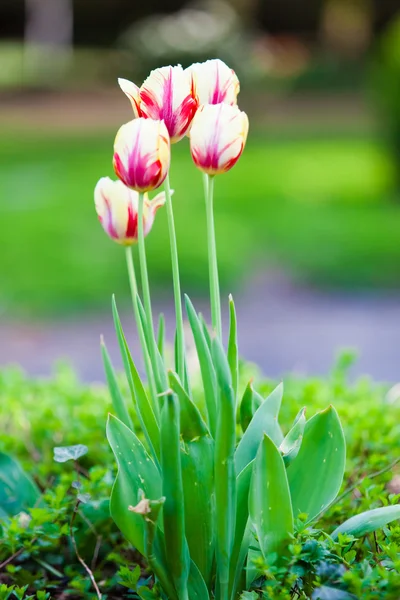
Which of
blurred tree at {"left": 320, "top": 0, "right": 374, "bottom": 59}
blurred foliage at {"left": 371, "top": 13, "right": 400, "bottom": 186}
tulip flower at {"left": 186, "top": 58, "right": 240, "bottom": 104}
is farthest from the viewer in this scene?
blurred tree at {"left": 320, "top": 0, "right": 374, "bottom": 59}

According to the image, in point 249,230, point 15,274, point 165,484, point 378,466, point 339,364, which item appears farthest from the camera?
point 249,230

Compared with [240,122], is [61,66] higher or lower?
higher

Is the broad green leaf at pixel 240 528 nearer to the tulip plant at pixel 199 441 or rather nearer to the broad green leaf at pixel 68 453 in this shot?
the tulip plant at pixel 199 441

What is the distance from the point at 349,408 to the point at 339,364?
386 millimetres

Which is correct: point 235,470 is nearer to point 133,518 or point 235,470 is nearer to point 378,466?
point 133,518

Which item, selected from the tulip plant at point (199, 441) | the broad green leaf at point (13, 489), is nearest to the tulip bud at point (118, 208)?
the tulip plant at point (199, 441)

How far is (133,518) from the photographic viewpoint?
1.58 meters

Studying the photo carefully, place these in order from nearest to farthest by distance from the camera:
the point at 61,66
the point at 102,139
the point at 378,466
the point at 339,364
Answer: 1. the point at 378,466
2. the point at 339,364
3. the point at 102,139
4. the point at 61,66

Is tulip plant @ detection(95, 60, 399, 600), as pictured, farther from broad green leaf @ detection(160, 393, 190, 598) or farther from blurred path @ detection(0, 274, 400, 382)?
blurred path @ detection(0, 274, 400, 382)

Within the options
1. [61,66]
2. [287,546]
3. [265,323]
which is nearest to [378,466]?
[287,546]

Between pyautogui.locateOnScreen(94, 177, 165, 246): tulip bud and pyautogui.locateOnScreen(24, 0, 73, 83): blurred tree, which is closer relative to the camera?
pyautogui.locateOnScreen(94, 177, 165, 246): tulip bud

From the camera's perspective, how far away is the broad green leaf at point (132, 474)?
157 cm

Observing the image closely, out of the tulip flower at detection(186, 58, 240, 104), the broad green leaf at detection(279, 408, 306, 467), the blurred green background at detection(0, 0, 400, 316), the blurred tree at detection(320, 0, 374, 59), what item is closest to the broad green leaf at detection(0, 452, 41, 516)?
the broad green leaf at detection(279, 408, 306, 467)

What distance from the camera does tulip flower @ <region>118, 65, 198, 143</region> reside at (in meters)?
1.50
